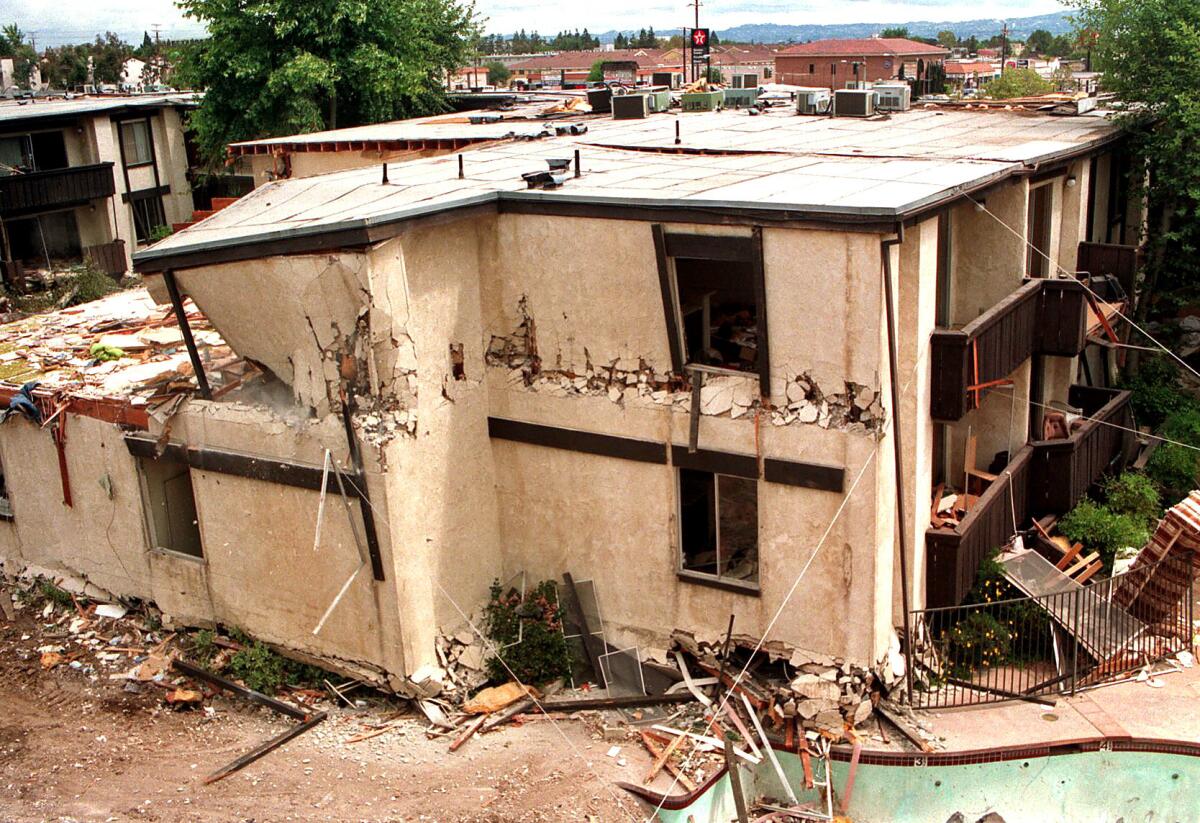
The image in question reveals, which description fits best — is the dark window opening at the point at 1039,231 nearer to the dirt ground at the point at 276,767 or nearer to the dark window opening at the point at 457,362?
the dark window opening at the point at 457,362

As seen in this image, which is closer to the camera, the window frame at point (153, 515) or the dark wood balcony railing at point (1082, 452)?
the window frame at point (153, 515)

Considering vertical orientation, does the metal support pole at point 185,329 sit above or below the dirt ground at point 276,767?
above

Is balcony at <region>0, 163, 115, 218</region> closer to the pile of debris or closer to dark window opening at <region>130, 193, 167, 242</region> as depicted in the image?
dark window opening at <region>130, 193, 167, 242</region>

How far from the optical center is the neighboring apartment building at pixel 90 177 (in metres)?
36.9

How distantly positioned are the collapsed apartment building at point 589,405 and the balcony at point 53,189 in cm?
2173

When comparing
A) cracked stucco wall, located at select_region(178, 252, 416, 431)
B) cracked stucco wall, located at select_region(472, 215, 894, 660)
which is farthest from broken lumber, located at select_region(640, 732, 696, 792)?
cracked stucco wall, located at select_region(178, 252, 416, 431)

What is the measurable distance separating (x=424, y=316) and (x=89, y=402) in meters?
5.45

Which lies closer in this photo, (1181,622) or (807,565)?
(807,565)

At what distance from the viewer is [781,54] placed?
90.9m

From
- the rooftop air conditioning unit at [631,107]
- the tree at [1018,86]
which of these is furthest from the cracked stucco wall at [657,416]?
the tree at [1018,86]

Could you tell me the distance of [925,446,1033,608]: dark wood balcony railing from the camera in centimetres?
1408

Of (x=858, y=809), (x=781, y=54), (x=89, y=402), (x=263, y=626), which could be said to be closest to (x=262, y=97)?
(x=89, y=402)

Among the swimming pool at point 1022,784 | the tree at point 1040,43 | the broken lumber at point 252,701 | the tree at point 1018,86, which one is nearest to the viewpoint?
the swimming pool at point 1022,784

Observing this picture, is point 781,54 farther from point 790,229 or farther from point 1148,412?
point 790,229
